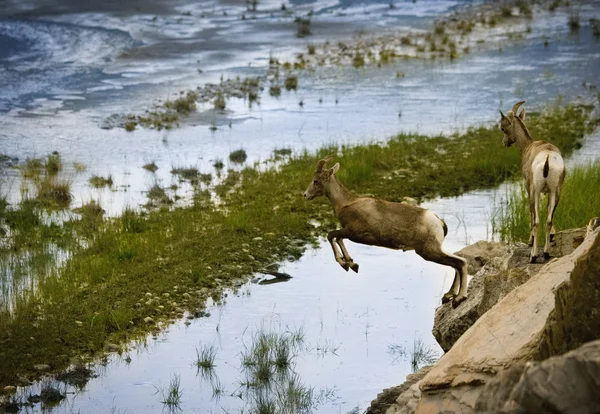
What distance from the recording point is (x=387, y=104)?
Answer: 2616 centimetres

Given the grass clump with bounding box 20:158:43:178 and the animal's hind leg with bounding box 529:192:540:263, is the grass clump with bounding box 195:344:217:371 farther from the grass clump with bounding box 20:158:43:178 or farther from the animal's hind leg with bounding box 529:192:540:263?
the grass clump with bounding box 20:158:43:178

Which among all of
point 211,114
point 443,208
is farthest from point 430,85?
point 443,208

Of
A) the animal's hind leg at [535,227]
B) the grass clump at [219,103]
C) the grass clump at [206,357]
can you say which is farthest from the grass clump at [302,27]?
the grass clump at [206,357]

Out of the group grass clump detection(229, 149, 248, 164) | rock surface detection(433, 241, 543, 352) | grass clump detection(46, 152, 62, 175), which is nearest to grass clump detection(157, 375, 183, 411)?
rock surface detection(433, 241, 543, 352)

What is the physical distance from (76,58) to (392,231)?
948 inches

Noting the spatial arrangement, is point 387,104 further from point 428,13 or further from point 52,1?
point 52,1

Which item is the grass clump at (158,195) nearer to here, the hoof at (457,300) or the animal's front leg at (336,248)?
the animal's front leg at (336,248)

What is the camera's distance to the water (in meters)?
10.0

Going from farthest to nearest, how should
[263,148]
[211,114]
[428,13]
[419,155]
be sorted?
1. [428,13]
2. [211,114]
3. [263,148]
4. [419,155]

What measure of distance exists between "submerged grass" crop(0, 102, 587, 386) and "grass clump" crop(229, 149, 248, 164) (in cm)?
114

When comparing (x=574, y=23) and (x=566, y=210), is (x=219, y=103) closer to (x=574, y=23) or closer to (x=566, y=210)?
(x=566, y=210)

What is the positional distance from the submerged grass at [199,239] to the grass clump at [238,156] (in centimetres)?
114

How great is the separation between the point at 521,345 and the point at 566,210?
5.89m

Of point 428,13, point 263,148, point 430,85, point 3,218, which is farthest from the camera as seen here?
point 428,13
